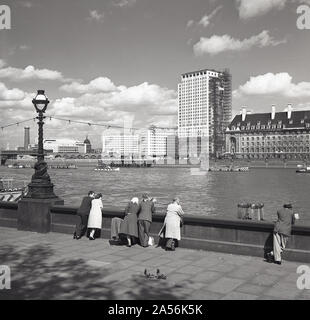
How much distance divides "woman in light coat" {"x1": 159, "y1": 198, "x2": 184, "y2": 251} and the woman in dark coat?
0.74m

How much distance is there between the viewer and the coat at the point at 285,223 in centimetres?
980

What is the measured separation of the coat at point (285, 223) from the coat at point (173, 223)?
101 inches

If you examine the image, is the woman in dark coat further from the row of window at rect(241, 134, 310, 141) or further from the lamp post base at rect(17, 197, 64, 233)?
the row of window at rect(241, 134, 310, 141)

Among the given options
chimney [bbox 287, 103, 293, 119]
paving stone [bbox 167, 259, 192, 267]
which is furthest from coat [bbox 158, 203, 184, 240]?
chimney [bbox 287, 103, 293, 119]

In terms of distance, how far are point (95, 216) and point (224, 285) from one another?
5.46 m

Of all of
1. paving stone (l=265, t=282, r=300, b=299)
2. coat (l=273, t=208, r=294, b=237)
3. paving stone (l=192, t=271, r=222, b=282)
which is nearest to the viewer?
paving stone (l=265, t=282, r=300, b=299)

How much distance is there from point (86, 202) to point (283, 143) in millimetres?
164261

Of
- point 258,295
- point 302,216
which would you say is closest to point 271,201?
point 302,216

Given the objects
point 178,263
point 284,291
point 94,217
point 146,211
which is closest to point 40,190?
point 94,217

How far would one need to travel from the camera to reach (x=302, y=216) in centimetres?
3084

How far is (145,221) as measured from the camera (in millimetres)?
11836

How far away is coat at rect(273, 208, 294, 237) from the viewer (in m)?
9.80

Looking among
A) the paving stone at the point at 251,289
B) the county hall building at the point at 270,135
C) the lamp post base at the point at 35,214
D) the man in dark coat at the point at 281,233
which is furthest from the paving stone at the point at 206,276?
the county hall building at the point at 270,135
